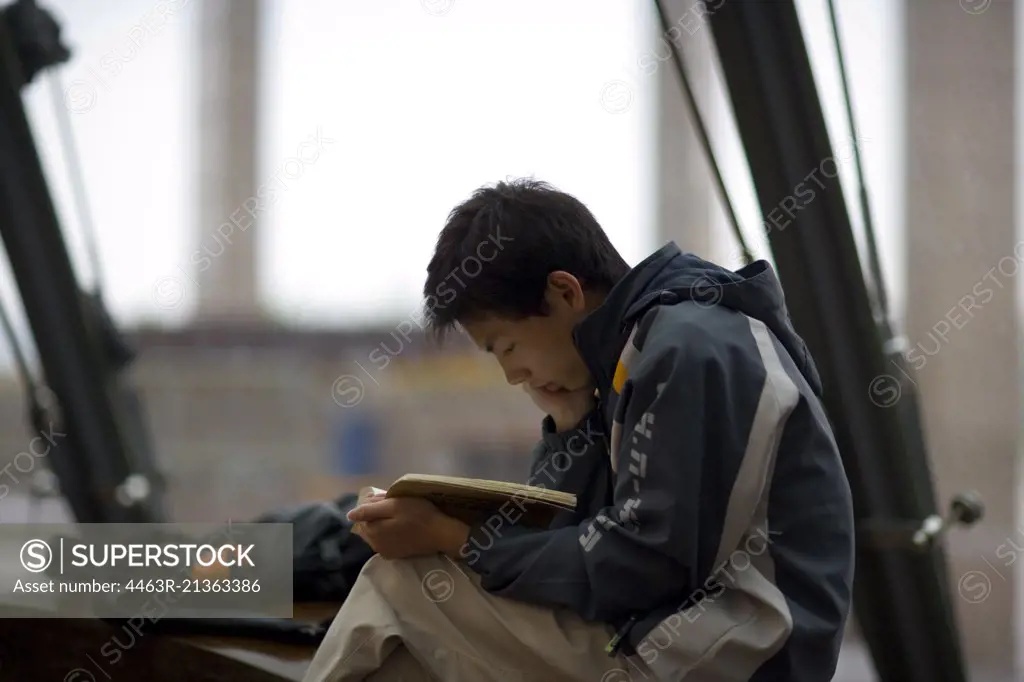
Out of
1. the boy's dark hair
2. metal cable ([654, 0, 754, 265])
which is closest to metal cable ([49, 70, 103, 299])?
metal cable ([654, 0, 754, 265])

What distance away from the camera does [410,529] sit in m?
1.07

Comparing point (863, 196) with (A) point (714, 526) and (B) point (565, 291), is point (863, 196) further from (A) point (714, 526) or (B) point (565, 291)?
(A) point (714, 526)

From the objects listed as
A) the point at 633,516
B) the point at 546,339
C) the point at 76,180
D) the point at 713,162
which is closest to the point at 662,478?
the point at 633,516

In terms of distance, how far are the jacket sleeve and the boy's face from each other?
0.19 meters

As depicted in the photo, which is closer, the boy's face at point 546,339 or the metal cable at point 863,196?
the boy's face at point 546,339

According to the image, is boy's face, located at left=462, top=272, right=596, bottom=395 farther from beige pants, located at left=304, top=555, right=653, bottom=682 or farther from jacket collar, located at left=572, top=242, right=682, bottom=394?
beige pants, located at left=304, top=555, right=653, bottom=682

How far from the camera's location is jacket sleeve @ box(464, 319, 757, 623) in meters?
0.95

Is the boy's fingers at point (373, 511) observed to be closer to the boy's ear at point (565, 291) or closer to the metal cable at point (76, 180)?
the boy's ear at point (565, 291)

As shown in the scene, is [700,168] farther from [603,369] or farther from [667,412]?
[667,412]

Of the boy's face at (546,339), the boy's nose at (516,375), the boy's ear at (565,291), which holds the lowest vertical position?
the boy's nose at (516,375)

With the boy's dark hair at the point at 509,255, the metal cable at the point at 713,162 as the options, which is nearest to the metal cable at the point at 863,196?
the metal cable at the point at 713,162

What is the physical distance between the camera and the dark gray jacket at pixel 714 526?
3.11 ft

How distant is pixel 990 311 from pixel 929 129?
0.40 meters

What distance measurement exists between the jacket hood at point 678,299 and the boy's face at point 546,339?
47 millimetres
